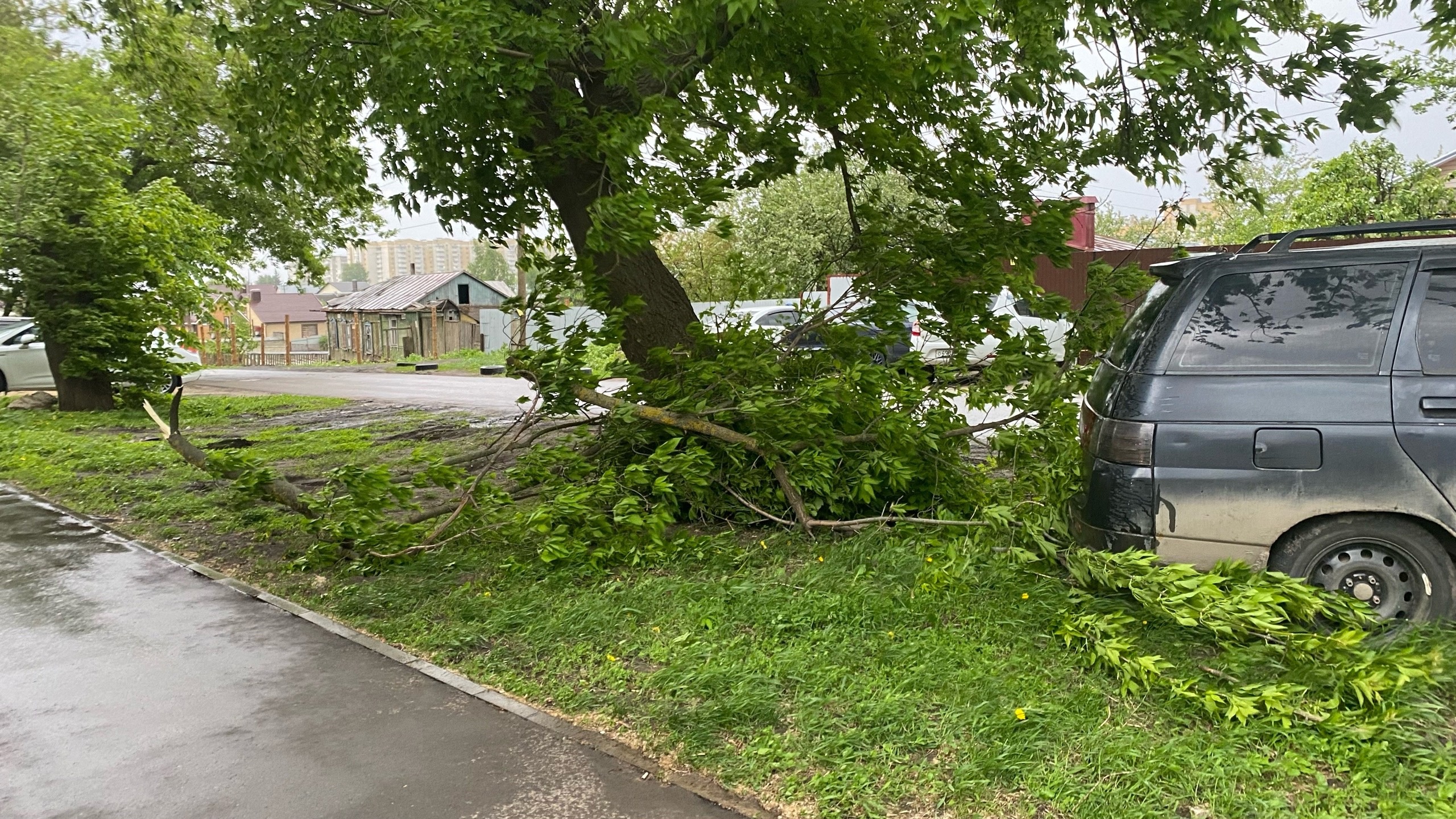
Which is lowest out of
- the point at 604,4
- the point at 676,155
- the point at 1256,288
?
the point at 1256,288

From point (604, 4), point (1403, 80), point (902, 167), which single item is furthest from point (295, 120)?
point (1403, 80)

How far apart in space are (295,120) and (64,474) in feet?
16.6

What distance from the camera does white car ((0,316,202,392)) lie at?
19.6 meters

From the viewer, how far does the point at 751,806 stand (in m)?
3.25

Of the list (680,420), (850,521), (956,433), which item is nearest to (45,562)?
(680,420)

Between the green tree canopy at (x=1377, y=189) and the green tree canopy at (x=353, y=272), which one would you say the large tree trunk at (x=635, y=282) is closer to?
the green tree canopy at (x=1377, y=189)

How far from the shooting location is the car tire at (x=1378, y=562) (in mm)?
3918

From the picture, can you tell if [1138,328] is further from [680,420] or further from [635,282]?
[635,282]

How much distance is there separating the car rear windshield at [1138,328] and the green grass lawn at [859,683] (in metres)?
1.07

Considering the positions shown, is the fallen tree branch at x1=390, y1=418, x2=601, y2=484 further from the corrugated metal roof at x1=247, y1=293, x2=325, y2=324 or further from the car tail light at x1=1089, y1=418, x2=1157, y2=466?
the corrugated metal roof at x1=247, y1=293, x2=325, y2=324

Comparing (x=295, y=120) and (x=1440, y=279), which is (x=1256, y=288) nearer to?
(x=1440, y=279)

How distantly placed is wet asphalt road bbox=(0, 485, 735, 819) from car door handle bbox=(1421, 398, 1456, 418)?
3.09 m

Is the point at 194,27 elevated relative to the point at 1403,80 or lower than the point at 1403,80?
elevated

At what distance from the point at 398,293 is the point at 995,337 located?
4726 centimetres
